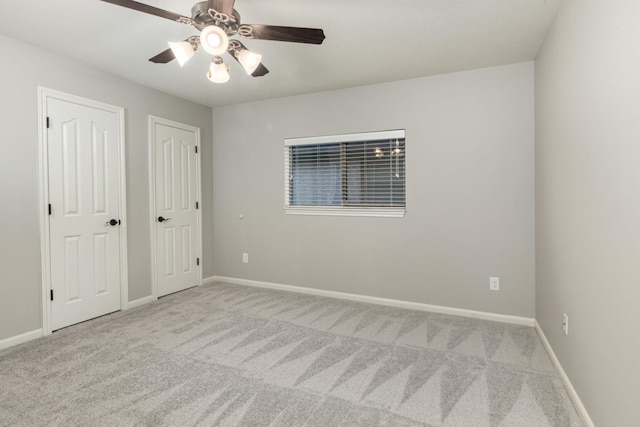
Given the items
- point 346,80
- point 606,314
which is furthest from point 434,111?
point 606,314

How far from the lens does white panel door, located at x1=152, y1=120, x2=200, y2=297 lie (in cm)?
389

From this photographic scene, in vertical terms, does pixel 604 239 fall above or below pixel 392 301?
above

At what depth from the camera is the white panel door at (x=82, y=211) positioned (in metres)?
2.93

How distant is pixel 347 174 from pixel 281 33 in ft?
6.99

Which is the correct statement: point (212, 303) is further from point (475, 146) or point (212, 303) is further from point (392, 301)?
point (475, 146)

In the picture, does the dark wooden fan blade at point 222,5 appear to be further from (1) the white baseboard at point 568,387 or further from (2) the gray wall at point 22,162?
(1) the white baseboard at point 568,387

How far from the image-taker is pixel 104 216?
3.33 m

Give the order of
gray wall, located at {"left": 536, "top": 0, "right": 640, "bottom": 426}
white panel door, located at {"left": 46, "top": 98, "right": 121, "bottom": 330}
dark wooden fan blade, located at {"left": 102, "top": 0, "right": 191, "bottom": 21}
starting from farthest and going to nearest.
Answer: white panel door, located at {"left": 46, "top": 98, "right": 121, "bottom": 330}
dark wooden fan blade, located at {"left": 102, "top": 0, "right": 191, "bottom": 21}
gray wall, located at {"left": 536, "top": 0, "right": 640, "bottom": 426}

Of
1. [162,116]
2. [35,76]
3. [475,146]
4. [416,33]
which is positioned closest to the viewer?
[416,33]

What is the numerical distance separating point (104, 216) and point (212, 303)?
142cm

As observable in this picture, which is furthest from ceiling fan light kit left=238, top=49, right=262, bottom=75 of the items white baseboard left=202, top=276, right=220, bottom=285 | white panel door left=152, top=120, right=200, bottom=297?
white baseboard left=202, top=276, right=220, bottom=285

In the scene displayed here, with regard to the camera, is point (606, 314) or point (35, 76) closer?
point (606, 314)

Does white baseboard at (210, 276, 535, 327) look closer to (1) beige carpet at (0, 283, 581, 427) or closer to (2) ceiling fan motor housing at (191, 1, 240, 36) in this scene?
(1) beige carpet at (0, 283, 581, 427)

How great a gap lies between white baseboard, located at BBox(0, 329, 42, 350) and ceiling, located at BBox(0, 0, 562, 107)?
237 cm
